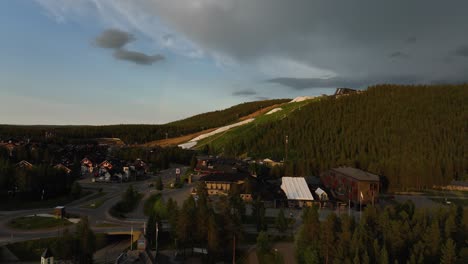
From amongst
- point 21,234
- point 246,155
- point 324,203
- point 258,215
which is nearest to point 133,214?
point 21,234

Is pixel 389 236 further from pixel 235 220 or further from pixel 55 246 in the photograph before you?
pixel 55 246

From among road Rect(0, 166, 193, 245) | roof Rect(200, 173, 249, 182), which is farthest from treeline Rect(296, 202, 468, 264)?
roof Rect(200, 173, 249, 182)

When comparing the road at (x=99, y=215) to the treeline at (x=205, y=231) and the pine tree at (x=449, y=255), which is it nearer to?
the treeline at (x=205, y=231)

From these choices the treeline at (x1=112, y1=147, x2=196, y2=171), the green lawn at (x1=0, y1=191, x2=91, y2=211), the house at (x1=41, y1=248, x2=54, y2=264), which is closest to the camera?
the house at (x1=41, y1=248, x2=54, y2=264)

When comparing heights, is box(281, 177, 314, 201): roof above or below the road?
above

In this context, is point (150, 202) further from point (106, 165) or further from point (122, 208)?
point (106, 165)

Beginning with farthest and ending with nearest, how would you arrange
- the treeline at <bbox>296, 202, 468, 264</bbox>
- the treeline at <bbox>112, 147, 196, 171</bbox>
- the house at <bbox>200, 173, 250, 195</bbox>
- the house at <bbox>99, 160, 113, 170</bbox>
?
the treeline at <bbox>112, 147, 196, 171</bbox> < the house at <bbox>99, 160, 113, 170</bbox> < the house at <bbox>200, 173, 250, 195</bbox> < the treeline at <bbox>296, 202, 468, 264</bbox>

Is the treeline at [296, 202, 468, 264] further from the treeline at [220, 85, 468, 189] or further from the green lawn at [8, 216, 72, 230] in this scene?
the treeline at [220, 85, 468, 189]
